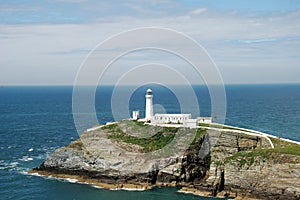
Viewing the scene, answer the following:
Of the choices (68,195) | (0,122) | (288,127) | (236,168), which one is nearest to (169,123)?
(236,168)

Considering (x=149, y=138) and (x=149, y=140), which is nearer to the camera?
(x=149, y=140)

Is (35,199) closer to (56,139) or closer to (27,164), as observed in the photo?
(27,164)

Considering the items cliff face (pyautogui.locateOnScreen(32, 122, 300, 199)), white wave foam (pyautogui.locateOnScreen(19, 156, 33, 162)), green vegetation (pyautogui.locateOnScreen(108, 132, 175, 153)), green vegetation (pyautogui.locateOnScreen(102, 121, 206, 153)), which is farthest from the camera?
white wave foam (pyautogui.locateOnScreen(19, 156, 33, 162))

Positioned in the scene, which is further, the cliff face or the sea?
the sea

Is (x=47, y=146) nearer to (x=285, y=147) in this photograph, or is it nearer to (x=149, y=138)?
(x=149, y=138)

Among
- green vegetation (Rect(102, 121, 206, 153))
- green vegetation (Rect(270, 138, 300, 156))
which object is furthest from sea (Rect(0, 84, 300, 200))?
green vegetation (Rect(270, 138, 300, 156))

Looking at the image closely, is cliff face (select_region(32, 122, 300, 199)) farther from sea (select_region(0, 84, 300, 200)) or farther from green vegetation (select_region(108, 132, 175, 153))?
sea (select_region(0, 84, 300, 200))

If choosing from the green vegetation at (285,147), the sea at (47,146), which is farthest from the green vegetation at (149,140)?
the green vegetation at (285,147)

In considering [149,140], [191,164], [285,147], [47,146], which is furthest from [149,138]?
[47,146]
